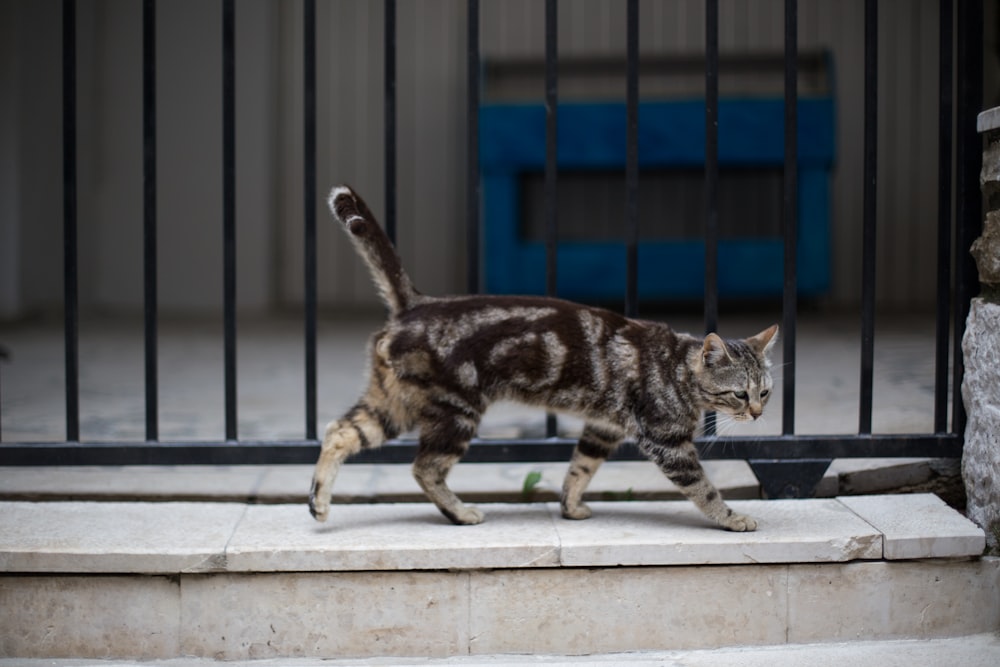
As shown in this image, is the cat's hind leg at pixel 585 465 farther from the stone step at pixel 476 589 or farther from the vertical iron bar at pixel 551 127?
the vertical iron bar at pixel 551 127

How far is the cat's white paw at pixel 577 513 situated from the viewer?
2.92 metres

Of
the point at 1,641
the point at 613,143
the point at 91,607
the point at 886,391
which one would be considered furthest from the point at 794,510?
the point at 613,143

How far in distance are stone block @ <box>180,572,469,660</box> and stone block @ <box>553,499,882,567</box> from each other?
0.32 m

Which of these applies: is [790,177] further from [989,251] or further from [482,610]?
[482,610]

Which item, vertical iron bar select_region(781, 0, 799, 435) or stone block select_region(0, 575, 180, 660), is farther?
vertical iron bar select_region(781, 0, 799, 435)

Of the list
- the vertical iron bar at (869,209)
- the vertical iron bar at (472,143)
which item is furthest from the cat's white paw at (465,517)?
the vertical iron bar at (869,209)

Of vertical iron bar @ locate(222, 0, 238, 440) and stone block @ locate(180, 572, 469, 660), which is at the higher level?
vertical iron bar @ locate(222, 0, 238, 440)

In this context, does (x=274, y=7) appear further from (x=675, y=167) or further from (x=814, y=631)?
(x=814, y=631)

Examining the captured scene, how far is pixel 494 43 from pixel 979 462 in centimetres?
584

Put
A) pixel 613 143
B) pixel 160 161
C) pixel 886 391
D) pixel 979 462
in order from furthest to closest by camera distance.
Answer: pixel 160 161 < pixel 613 143 < pixel 886 391 < pixel 979 462

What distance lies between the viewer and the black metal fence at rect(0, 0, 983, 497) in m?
2.99

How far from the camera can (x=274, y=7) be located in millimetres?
7961

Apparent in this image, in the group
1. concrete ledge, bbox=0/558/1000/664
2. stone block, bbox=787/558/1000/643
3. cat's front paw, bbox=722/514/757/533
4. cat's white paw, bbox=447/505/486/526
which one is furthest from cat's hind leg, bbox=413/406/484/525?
stone block, bbox=787/558/1000/643

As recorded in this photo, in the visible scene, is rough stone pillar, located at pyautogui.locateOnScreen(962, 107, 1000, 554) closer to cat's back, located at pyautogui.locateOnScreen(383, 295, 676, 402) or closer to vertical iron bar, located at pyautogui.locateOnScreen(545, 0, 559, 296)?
cat's back, located at pyautogui.locateOnScreen(383, 295, 676, 402)
